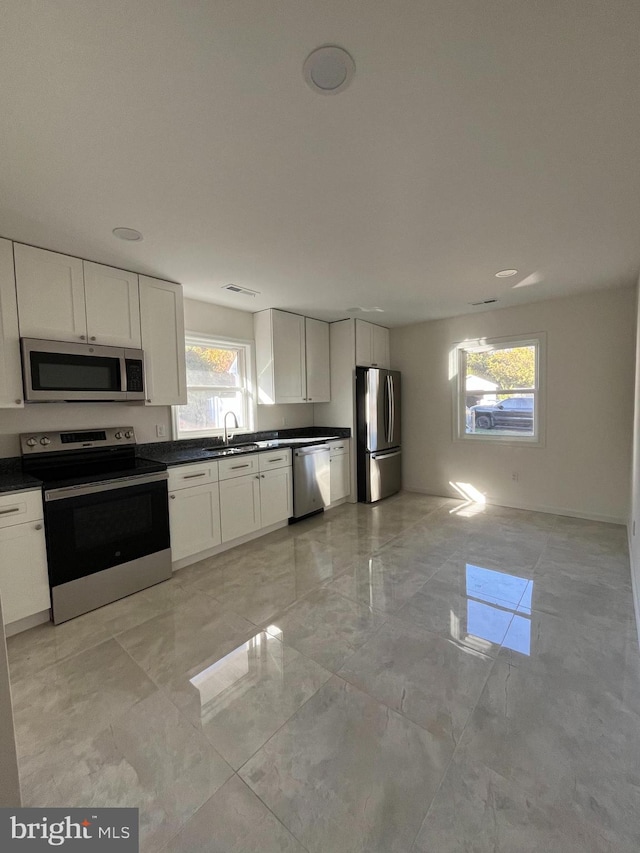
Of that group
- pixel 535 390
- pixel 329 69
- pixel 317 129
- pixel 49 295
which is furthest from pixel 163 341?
pixel 535 390

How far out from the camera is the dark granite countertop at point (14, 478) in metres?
2.15

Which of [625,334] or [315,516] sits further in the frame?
[315,516]

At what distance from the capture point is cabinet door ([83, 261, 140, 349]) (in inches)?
106

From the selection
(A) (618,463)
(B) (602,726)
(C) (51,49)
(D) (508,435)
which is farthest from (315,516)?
(C) (51,49)

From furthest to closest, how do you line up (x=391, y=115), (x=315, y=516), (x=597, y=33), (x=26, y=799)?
(x=315, y=516) → (x=391, y=115) → (x=26, y=799) → (x=597, y=33)

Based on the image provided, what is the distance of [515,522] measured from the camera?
3938 mm

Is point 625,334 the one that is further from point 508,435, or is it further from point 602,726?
point 602,726

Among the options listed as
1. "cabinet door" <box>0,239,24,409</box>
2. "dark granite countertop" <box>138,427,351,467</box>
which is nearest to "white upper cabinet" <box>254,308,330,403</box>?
"dark granite countertop" <box>138,427,351,467</box>

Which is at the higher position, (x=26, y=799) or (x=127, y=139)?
(x=127, y=139)

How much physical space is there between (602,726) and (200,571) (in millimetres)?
2700

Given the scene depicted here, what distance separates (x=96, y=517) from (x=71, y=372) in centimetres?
109

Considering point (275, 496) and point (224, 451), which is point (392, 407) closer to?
point (275, 496)

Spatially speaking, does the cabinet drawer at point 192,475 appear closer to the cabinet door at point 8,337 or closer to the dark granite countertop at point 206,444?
the dark granite countertop at point 206,444

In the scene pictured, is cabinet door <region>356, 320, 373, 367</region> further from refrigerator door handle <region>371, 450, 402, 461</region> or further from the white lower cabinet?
the white lower cabinet
